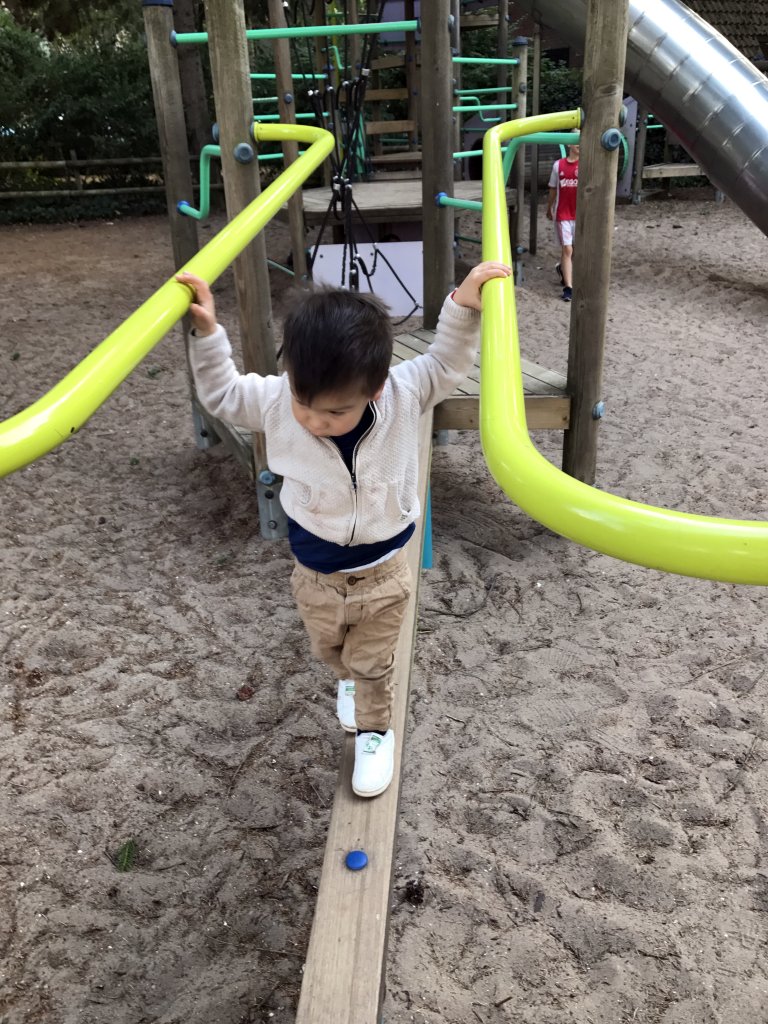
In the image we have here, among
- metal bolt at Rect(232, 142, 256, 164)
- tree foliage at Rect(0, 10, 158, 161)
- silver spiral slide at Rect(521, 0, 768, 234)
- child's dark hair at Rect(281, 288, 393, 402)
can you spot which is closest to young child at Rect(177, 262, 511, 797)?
child's dark hair at Rect(281, 288, 393, 402)

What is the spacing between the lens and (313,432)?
4.56 feet

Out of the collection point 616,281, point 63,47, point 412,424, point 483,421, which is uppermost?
point 63,47

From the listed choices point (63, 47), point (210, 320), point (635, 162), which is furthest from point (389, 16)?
point (210, 320)

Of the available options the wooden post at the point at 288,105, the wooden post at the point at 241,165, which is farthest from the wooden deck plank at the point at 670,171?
the wooden post at the point at 241,165

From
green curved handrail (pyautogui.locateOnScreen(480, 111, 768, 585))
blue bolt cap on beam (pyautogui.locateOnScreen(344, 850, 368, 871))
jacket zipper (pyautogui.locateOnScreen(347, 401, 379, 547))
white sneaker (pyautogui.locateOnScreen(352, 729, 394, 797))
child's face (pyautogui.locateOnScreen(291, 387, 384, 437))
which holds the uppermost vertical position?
green curved handrail (pyautogui.locateOnScreen(480, 111, 768, 585))

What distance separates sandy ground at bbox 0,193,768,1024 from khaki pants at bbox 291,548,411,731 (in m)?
0.51

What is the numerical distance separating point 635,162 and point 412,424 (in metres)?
10.2

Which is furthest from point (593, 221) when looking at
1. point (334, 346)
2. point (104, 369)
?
point (104, 369)

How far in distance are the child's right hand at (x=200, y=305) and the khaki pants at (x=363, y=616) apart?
1.61ft

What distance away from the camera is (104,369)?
1.12 m

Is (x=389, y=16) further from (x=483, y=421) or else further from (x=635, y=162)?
(x=483, y=421)

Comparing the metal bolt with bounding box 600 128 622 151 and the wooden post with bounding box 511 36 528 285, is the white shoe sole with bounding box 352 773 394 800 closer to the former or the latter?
the metal bolt with bounding box 600 128 622 151

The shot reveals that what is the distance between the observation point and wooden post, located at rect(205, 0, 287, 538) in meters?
2.54

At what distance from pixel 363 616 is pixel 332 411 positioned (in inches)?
18.0
